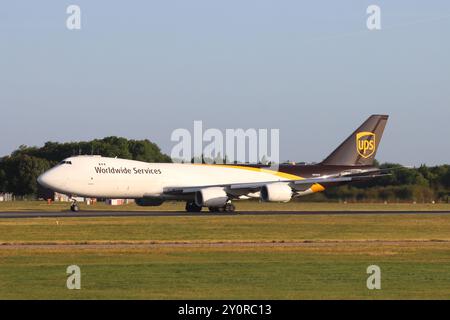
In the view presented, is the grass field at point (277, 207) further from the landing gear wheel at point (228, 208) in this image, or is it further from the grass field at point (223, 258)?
the grass field at point (223, 258)

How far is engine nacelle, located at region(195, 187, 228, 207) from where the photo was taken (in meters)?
76.2

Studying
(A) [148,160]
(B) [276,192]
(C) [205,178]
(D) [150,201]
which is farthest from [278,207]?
(A) [148,160]

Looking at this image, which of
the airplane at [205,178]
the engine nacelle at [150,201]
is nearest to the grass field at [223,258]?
the airplane at [205,178]

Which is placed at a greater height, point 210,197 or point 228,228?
point 210,197

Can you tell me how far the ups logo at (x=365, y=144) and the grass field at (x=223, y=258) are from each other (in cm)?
2770

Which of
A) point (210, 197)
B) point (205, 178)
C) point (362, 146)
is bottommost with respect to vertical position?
point (210, 197)

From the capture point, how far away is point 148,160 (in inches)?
6201

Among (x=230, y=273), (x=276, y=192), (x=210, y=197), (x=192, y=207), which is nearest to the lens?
(x=230, y=273)

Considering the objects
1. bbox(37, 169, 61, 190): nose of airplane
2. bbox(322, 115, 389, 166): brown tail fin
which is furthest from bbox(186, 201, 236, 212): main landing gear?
bbox(322, 115, 389, 166): brown tail fin

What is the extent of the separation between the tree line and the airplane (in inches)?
191

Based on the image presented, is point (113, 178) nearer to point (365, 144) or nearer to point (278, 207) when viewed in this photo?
point (278, 207)

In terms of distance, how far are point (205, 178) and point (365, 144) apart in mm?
16742
